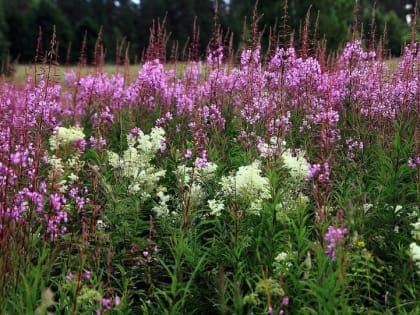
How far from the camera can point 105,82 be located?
336 inches

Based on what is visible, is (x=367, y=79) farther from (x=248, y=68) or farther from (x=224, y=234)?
(x=224, y=234)

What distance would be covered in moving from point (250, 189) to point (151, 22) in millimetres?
57854

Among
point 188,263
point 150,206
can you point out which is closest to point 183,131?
point 150,206

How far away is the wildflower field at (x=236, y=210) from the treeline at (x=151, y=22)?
1104mm

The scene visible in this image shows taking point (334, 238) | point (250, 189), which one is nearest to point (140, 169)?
point (250, 189)

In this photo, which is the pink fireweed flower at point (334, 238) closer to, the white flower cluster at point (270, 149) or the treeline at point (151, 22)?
the white flower cluster at point (270, 149)

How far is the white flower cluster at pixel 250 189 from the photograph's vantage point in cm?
391

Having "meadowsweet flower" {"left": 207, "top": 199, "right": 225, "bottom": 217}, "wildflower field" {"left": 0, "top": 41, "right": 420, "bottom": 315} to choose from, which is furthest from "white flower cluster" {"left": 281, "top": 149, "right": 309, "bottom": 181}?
"meadowsweet flower" {"left": 207, "top": 199, "right": 225, "bottom": 217}

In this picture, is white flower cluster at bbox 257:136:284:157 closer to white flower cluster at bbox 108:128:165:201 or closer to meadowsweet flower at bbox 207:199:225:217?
meadowsweet flower at bbox 207:199:225:217

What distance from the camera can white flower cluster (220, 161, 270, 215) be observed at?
391 centimetres

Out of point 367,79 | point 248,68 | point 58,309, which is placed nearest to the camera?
point 58,309

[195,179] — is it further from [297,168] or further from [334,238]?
[334,238]

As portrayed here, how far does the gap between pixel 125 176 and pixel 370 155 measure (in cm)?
239

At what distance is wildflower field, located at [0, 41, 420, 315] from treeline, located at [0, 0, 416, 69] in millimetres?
1104
